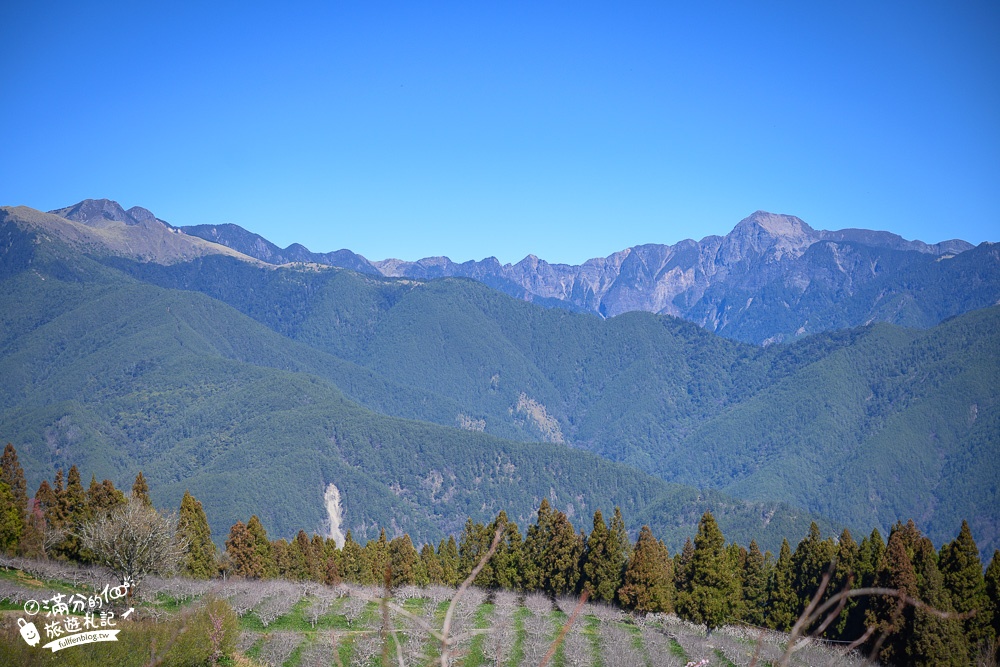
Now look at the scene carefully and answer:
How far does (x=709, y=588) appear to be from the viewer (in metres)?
59.1

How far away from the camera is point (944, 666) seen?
1822 inches

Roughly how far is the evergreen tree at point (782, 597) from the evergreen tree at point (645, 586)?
10986 millimetres

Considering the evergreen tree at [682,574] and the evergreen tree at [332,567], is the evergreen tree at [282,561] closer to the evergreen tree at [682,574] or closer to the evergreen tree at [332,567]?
the evergreen tree at [332,567]

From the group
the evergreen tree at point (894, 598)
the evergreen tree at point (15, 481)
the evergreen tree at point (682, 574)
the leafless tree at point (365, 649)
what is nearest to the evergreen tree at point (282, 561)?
the evergreen tree at point (15, 481)

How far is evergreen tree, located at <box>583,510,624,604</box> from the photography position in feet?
215

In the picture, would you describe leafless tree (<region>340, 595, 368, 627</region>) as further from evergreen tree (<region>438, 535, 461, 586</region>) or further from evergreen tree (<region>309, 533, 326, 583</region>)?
evergreen tree (<region>438, 535, 461, 586</region>)

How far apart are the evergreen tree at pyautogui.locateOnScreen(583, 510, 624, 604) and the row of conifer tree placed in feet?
0.29

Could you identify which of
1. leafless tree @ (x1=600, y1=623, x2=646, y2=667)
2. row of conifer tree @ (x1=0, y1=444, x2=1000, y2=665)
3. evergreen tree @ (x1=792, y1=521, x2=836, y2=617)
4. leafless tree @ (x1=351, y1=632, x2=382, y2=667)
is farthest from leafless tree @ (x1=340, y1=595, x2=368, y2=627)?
evergreen tree @ (x1=792, y1=521, x2=836, y2=617)

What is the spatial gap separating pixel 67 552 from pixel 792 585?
5445 centimetres

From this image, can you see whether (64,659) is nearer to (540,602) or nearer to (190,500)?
(540,602)

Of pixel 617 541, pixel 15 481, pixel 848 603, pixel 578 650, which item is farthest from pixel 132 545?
pixel 848 603

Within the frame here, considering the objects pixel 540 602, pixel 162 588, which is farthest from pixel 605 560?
pixel 162 588

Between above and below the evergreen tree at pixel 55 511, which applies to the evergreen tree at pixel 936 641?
below

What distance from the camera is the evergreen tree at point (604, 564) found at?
215 feet
